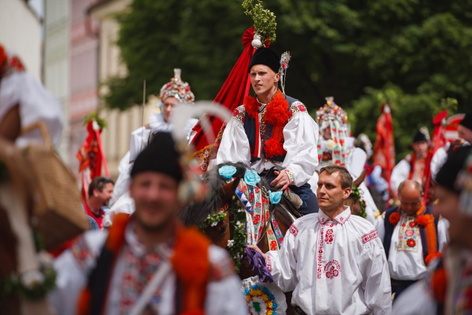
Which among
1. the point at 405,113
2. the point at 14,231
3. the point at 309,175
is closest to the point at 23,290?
the point at 14,231

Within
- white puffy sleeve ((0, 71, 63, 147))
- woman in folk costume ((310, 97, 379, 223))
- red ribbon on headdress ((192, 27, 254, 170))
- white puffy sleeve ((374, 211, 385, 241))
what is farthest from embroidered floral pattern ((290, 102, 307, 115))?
white puffy sleeve ((0, 71, 63, 147))

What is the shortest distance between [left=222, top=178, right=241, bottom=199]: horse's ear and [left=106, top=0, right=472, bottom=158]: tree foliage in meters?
14.2

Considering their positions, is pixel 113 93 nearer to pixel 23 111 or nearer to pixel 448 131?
pixel 448 131

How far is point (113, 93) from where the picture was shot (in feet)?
95.2

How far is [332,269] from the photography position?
7.54 meters

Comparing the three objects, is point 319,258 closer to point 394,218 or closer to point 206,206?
point 206,206

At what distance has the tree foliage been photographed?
2269 cm

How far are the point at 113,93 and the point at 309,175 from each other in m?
21.1

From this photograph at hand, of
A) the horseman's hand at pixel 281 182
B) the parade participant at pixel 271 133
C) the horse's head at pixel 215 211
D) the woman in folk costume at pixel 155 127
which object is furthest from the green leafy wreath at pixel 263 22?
the horse's head at pixel 215 211

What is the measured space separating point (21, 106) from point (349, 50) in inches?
752

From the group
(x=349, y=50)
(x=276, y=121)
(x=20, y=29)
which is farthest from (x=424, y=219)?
(x=20, y=29)

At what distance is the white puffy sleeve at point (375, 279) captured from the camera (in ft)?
24.3

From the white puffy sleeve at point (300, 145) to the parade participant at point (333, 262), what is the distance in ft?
1.76

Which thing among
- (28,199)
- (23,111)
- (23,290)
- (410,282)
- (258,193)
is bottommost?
(410,282)
